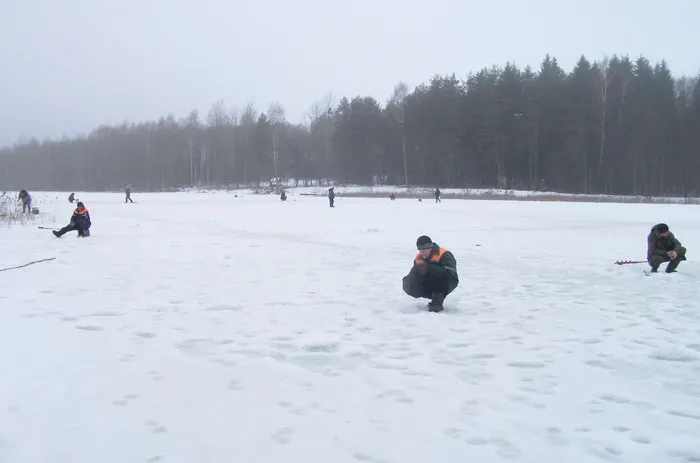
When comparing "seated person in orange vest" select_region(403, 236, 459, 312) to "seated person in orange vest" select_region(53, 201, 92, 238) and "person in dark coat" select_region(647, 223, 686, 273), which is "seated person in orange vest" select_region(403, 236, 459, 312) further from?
"seated person in orange vest" select_region(53, 201, 92, 238)

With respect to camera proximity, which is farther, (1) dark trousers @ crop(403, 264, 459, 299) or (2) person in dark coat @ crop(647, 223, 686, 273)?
(2) person in dark coat @ crop(647, 223, 686, 273)

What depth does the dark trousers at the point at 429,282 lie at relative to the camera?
265 inches

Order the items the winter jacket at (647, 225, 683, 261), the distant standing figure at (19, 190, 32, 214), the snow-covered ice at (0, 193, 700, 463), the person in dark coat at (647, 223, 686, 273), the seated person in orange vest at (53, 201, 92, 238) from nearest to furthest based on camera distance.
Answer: the snow-covered ice at (0, 193, 700, 463) < the person in dark coat at (647, 223, 686, 273) < the winter jacket at (647, 225, 683, 261) < the seated person in orange vest at (53, 201, 92, 238) < the distant standing figure at (19, 190, 32, 214)

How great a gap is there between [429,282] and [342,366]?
2.44m

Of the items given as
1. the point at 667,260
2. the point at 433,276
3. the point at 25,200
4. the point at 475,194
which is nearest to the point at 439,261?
the point at 433,276

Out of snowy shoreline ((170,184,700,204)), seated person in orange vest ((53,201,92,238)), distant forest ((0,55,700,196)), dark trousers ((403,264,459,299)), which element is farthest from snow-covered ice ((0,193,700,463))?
distant forest ((0,55,700,196))

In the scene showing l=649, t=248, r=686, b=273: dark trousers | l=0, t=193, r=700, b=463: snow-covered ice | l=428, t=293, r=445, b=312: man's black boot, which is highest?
l=649, t=248, r=686, b=273: dark trousers

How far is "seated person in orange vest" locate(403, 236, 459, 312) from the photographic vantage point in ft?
22.1

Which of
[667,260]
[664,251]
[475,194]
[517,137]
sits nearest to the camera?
[667,260]

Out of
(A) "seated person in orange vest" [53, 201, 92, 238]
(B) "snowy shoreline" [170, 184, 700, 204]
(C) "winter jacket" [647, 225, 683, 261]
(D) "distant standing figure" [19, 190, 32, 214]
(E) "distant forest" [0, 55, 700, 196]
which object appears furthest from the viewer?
(E) "distant forest" [0, 55, 700, 196]

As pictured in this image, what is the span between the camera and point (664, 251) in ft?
31.3

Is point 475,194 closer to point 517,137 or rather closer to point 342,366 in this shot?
point 517,137

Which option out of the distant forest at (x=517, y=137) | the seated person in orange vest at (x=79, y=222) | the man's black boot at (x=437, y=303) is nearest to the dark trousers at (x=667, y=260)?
the man's black boot at (x=437, y=303)

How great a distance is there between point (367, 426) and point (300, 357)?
1580 mm
